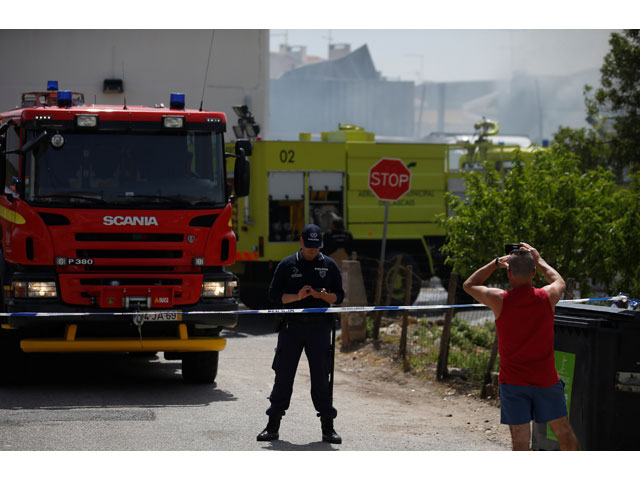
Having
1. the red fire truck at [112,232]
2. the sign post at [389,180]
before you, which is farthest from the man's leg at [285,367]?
the sign post at [389,180]

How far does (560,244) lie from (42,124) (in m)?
5.74

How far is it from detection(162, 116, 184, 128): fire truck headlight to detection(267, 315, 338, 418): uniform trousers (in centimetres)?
328

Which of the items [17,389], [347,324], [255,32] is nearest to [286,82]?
[255,32]

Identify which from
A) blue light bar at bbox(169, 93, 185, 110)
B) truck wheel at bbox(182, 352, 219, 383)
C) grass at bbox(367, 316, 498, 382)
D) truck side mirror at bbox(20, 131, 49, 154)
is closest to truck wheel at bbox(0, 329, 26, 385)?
truck wheel at bbox(182, 352, 219, 383)

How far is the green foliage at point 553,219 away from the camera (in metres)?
11.4

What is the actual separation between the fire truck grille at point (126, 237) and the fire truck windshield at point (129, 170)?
30cm

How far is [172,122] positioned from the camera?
10.8 metres

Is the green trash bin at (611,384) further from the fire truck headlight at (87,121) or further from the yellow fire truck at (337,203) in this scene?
the yellow fire truck at (337,203)

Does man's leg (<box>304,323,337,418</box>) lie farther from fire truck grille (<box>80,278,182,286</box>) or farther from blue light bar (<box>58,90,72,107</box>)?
blue light bar (<box>58,90,72,107</box>)

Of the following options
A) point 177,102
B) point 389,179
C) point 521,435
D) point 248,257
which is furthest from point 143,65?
point 521,435

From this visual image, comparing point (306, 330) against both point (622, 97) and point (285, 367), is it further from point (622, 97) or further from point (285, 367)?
point (622, 97)

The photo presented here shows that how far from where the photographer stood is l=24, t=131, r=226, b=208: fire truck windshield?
34.2 feet

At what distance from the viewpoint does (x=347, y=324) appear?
1456cm

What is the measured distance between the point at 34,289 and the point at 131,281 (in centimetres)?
94
